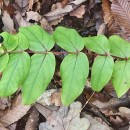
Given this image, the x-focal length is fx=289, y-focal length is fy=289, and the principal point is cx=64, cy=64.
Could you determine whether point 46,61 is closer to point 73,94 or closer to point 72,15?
point 73,94

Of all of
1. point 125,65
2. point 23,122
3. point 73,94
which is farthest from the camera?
point 23,122

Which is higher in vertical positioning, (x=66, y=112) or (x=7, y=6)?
(x=7, y=6)

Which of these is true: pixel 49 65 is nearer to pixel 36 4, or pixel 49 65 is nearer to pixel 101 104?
pixel 101 104

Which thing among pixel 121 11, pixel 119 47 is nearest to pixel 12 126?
pixel 119 47

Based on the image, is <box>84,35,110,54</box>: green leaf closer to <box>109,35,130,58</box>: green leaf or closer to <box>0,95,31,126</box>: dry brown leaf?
<box>109,35,130,58</box>: green leaf

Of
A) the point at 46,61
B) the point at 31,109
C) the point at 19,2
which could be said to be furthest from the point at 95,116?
the point at 19,2

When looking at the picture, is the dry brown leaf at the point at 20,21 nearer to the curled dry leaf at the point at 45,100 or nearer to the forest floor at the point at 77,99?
the forest floor at the point at 77,99
